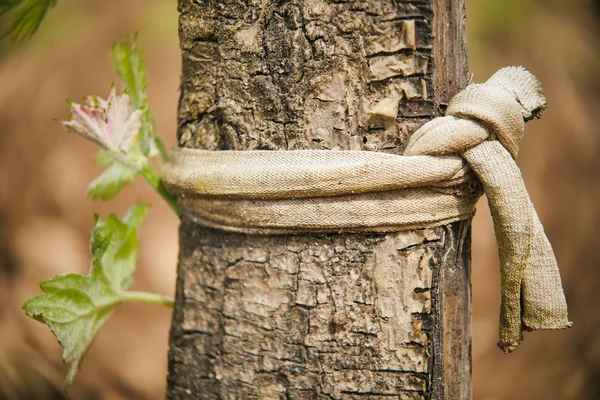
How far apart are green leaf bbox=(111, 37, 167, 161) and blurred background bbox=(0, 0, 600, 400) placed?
1.25 m

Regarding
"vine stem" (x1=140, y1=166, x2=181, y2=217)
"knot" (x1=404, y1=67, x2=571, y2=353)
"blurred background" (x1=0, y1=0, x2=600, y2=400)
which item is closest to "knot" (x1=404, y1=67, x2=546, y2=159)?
"knot" (x1=404, y1=67, x2=571, y2=353)

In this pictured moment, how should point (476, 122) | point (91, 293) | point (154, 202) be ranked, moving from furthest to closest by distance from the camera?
point (154, 202) < point (91, 293) < point (476, 122)

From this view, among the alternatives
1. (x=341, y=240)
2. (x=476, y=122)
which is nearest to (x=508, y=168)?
(x=476, y=122)

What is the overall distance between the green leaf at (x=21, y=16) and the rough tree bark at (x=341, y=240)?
331mm

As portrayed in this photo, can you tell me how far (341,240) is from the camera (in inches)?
28.8

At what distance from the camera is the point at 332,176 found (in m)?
0.69

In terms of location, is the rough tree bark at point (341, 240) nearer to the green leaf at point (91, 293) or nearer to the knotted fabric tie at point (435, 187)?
the knotted fabric tie at point (435, 187)

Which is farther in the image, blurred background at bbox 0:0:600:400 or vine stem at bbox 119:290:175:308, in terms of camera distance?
blurred background at bbox 0:0:600:400

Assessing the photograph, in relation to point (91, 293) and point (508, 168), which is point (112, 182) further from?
point (508, 168)

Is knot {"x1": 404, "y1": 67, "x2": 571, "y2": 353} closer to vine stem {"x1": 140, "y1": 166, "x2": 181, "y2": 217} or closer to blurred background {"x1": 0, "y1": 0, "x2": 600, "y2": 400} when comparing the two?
vine stem {"x1": 140, "y1": 166, "x2": 181, "y2": 217}

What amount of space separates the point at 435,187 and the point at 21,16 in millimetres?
720

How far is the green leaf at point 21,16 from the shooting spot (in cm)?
92

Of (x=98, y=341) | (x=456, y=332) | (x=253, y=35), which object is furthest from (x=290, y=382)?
(x=98, y=341)

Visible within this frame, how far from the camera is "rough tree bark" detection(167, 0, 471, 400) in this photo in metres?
0.71
